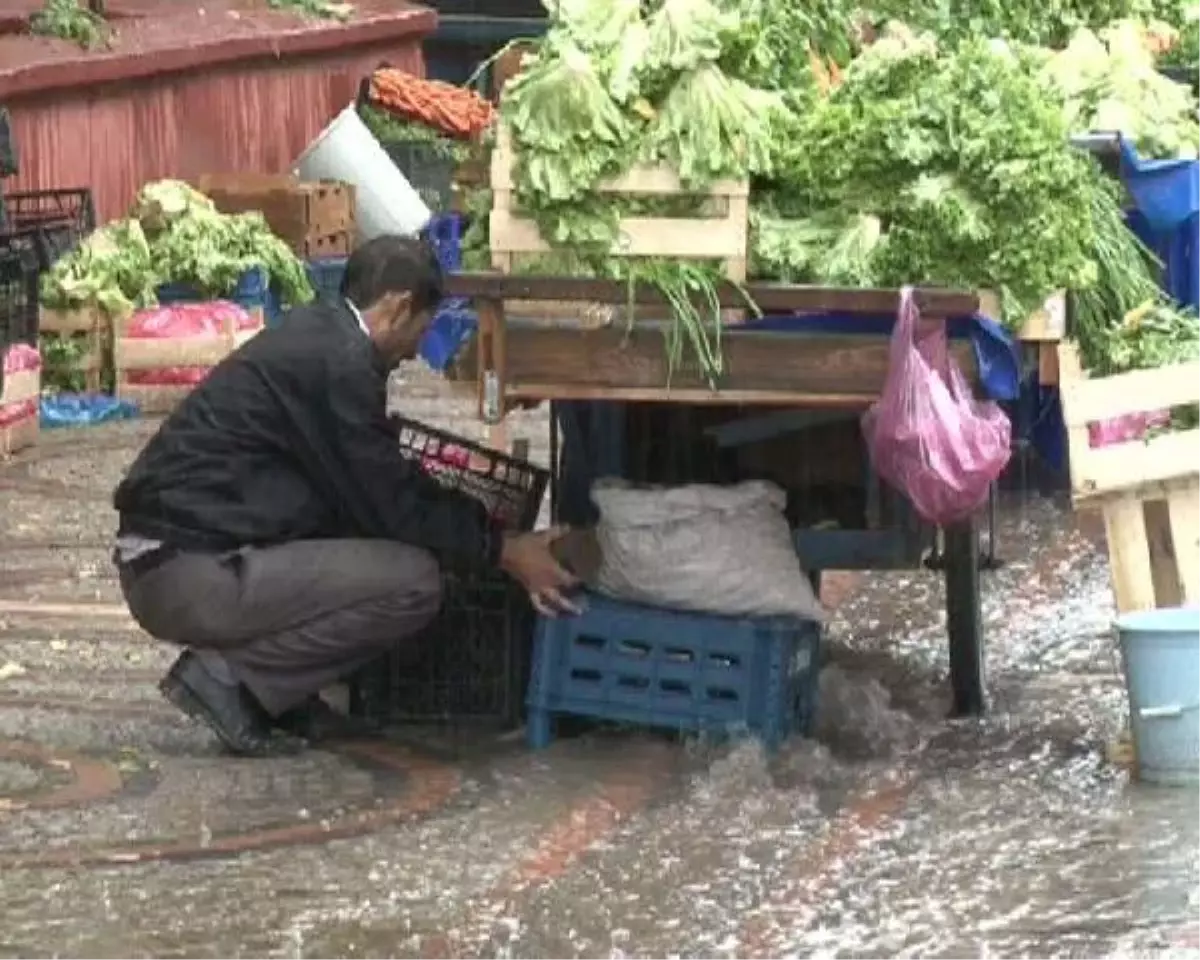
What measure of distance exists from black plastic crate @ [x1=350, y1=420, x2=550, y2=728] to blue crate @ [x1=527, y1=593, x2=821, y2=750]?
27cm

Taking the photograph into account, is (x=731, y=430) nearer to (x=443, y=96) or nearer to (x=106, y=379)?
(x=106, y=379)

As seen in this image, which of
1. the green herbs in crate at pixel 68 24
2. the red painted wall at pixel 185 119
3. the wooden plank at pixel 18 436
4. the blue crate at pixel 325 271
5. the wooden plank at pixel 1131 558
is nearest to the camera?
the wooden plank at pixel 1131 558

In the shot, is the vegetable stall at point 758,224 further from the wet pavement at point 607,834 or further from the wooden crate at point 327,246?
the wooden crate at point 327,246

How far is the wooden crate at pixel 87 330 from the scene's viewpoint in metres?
16.6

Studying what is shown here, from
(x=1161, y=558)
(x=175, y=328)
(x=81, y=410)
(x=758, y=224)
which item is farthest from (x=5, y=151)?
(x=1161, y=558)

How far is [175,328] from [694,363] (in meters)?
9.18

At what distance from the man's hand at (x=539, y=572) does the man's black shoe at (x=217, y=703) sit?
85 cm

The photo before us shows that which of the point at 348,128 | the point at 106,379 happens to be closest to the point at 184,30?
the point at 348,128

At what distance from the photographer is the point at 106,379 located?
55.5 feet

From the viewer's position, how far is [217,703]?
330 inches

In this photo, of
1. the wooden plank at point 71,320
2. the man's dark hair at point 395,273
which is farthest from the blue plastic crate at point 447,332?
the wooden plank at point 71,320

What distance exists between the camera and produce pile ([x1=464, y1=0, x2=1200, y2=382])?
25.4 feet

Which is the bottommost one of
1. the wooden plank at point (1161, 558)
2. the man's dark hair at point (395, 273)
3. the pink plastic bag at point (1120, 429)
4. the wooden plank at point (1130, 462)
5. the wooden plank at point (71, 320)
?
the wooden plank at point (1161, 558)

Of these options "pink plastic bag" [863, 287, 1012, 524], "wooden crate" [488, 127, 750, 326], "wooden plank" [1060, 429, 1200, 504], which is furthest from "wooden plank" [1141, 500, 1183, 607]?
"wooden crate" [488, 127, 750, 326]
